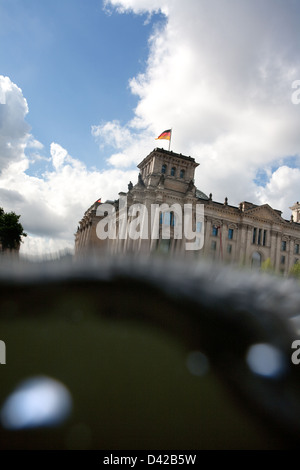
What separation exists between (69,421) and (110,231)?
55467mm

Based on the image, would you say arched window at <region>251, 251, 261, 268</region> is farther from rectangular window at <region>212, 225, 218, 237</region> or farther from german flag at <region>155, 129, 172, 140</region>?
german flag at <region>155, 129, 172, 140</region>

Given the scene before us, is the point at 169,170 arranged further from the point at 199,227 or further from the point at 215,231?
the point at 215,231

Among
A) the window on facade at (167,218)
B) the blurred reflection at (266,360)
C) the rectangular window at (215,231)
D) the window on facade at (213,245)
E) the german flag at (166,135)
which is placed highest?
the german flag at (166,135)

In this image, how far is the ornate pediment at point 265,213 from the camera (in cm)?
4919

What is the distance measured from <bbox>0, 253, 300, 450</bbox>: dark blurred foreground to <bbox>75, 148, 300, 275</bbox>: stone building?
35.8 meters

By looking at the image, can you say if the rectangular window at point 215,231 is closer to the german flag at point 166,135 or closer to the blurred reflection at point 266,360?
the german flag at point 166,135

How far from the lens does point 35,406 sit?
6.83 ft

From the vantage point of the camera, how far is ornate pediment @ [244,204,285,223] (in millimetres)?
49188

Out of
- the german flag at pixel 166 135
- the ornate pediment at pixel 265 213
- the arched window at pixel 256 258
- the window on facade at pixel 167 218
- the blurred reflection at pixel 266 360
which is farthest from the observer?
the arched window at pixel 256 258

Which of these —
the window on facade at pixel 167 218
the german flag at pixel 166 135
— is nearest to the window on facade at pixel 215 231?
the window on facade at pixel 167 218

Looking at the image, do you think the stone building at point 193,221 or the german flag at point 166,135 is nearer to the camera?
the stone building at point 193,221

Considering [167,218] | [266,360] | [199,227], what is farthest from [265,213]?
[266,360]
